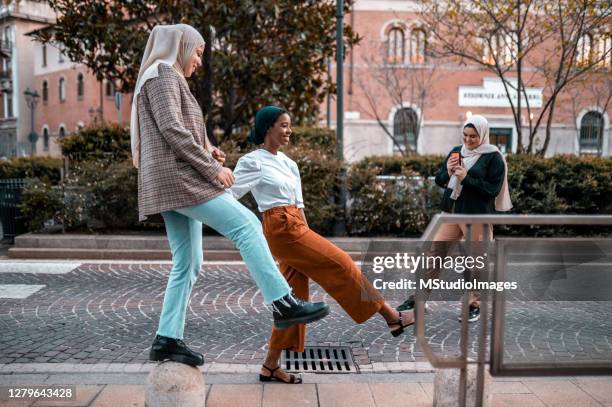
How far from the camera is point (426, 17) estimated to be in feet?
48.2

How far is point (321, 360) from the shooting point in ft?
14.5

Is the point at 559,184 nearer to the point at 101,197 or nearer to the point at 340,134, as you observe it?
the point at 340,134

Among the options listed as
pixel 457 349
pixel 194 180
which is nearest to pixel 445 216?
pixel 457 349

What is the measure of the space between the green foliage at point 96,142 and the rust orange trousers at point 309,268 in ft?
27.8

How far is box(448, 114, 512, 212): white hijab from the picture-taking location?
5441 millimetres

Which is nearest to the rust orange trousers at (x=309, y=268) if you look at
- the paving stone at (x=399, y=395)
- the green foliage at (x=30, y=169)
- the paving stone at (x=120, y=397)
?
the paving stone at (x=399, y=395)

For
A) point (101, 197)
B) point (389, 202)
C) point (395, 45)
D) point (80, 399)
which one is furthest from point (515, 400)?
point (395, 45)

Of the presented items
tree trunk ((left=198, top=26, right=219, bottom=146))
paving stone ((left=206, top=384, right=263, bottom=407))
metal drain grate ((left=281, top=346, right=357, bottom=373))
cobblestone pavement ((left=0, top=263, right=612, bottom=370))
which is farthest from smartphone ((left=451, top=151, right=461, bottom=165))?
tree trunk ((left=198, top=26, right=219, bottom=146))

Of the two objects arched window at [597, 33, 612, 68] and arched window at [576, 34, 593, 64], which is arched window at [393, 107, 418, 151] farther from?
arched window at [576, 34, 593, 64]

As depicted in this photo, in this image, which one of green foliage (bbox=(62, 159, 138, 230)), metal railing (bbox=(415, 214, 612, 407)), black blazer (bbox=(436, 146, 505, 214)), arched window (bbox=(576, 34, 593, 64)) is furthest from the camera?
arched window (bbox=(576, 34, 593, 64))

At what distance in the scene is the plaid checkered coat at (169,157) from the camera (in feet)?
10.2

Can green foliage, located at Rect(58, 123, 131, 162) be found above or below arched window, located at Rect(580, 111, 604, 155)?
below

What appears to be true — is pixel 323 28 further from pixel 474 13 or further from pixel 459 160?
pixel 459 160

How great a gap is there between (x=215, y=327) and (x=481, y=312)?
10.1 ft
